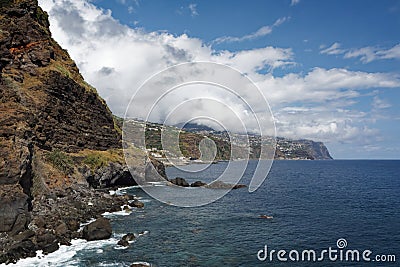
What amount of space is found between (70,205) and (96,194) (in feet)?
39.1

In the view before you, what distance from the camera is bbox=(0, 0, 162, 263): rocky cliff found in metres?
39.1

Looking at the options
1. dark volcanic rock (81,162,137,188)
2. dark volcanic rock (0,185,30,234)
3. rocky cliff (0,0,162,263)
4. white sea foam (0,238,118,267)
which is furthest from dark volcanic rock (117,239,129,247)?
dark volcanic rock (81,162,137,188)

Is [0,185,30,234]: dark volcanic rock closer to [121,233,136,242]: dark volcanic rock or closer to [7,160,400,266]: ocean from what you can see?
[7,160,400,266]: ocean

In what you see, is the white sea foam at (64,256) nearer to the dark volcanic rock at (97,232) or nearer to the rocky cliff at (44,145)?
the dark volcanic rock at (97,232)

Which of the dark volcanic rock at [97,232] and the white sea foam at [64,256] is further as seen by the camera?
the dark volcanic rock at [97,232]

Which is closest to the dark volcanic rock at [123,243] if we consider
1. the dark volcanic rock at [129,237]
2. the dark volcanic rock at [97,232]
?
the dark volcanic rock at [129,237]

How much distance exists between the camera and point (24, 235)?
1412 inches

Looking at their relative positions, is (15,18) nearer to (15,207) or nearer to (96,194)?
(96,194)

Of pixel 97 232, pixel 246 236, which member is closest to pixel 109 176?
pixel 97 232

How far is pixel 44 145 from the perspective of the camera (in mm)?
70000

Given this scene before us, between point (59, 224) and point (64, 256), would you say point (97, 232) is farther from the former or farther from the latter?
point (64, 256)

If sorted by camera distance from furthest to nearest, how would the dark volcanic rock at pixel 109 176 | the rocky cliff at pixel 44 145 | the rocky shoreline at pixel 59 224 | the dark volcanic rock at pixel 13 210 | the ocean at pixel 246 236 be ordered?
the dark volcanic rock at pixel 109 176 < the rocky cliff at pixel 44 145 < the dark volcanic rock at pixel 13 210 < the ocean at pixel 246 236 < the rocky shoreline at pixel 59 224

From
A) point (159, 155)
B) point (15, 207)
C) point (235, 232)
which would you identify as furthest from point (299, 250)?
point (159, 155)

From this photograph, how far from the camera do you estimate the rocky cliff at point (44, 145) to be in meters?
39.1
